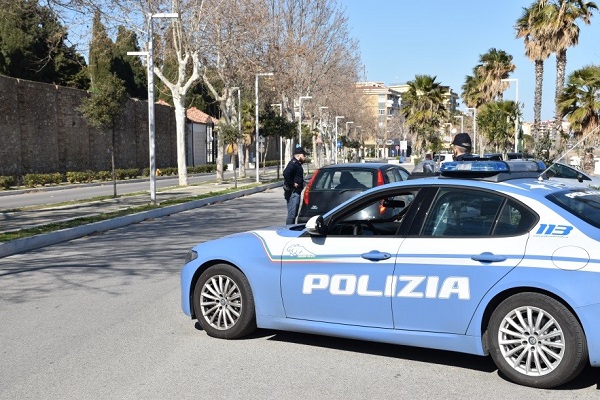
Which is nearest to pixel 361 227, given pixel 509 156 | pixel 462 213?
pixel 462 213

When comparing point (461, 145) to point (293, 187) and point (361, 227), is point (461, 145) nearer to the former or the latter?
point (293, 187)

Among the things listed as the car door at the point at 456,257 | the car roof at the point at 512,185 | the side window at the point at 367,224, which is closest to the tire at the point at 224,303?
the side window at the point at 367,224

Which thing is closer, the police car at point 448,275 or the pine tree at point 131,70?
the police car at point 448,275

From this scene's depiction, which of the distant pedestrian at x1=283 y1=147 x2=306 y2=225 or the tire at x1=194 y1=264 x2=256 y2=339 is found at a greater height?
the distant pedestrian at x1=283 y1=147 x2=306 y2=225

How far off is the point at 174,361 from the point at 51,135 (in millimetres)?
38152

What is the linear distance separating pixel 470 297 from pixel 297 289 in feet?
4.92

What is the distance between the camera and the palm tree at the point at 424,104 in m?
56.8

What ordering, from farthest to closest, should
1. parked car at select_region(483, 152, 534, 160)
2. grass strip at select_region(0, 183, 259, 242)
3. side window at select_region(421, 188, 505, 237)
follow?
grass strip at select_region(0, 183, 259, 242) < parked car at select_region(483, 152, 534, 160) < side window at select_region(421, 188, 505, 237)

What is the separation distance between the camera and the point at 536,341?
4.89 metres

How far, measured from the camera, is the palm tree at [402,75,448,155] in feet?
186

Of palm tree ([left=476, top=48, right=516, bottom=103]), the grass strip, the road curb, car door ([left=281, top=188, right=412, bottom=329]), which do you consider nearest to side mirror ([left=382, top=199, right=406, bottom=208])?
car door ([left=281, top=188, right=412, bottom=329])

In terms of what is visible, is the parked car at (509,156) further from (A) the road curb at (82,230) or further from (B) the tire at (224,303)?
(A) the road curb at (82,230)

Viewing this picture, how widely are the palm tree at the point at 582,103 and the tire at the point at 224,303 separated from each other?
25.7m

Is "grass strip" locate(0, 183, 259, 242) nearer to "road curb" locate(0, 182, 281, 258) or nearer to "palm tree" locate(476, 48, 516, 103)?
"road curb" locate(0, 182, 281, 258)
